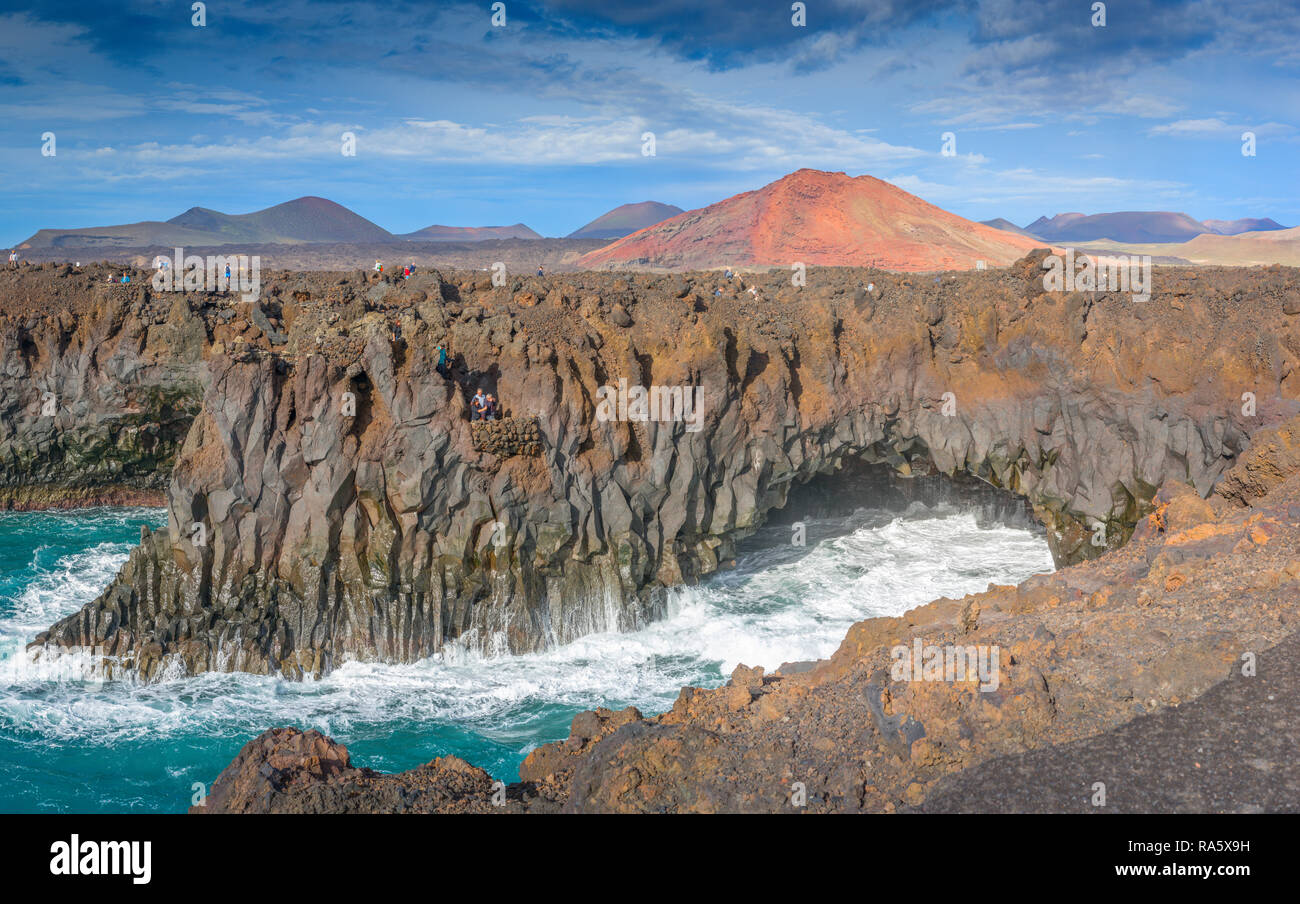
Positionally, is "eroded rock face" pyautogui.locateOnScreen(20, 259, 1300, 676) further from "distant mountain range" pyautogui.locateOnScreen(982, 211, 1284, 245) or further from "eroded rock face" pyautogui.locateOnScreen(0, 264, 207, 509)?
"distant mountain range" pyautogui.locateOnScreen(982, 211, 1284, 245)

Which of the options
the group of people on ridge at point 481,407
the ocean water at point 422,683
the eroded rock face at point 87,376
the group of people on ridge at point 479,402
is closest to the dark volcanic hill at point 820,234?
the ocean water at point 422,683

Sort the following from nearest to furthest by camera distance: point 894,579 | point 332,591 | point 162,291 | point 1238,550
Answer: point 1238,550 < point 332,591 < point 894,579 < point 162,291

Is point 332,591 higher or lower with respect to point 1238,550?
lower

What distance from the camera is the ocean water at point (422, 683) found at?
808 inches

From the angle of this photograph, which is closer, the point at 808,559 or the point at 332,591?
the point at 332,591

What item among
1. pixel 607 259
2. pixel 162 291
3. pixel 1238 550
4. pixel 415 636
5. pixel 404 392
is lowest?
pixel 415 636

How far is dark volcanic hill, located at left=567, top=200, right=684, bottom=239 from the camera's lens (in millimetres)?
131000

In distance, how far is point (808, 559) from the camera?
34.4m

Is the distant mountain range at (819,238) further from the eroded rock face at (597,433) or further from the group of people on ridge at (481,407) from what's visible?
the group of people on ridge at (481,407)

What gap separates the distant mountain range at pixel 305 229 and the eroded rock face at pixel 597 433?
9453cm

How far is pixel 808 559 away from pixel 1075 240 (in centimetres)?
12200

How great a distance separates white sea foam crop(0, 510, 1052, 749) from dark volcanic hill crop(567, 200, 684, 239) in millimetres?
101436

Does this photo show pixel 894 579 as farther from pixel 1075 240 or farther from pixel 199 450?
pixel 1075 240
